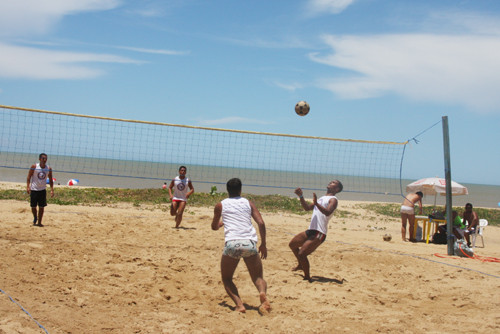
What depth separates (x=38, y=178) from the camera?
316 inches

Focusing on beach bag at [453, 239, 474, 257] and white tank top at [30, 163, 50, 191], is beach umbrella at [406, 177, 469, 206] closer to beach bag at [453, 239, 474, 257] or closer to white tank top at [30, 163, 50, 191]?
beach bag at [453, 239, 474, 257]

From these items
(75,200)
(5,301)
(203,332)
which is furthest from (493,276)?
(75,200)

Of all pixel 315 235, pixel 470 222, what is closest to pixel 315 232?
pixel 315 235

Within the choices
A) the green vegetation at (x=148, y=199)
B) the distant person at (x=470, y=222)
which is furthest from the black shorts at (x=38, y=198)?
the distant person at (x=470, y=222)

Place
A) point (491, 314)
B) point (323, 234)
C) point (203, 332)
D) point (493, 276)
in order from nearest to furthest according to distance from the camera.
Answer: point (203, 332) < point (491, 314) < point (323, 234) < point (493, 276)

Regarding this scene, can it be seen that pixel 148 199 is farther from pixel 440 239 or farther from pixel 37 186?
pixel 440 239

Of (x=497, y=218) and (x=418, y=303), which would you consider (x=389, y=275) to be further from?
(x=497, y=218)

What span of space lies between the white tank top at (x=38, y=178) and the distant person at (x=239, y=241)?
485 cm

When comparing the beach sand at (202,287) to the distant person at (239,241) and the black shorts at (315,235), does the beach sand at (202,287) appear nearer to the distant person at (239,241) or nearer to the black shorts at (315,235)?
the distant person at (239,241)

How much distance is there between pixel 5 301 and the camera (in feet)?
13.1

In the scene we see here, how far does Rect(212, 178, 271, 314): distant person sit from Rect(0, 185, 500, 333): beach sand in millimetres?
241

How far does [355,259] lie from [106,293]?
387cm

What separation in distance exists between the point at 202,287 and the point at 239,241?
4.39 ft

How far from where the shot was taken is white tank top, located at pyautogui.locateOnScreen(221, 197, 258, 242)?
4.33 metres
